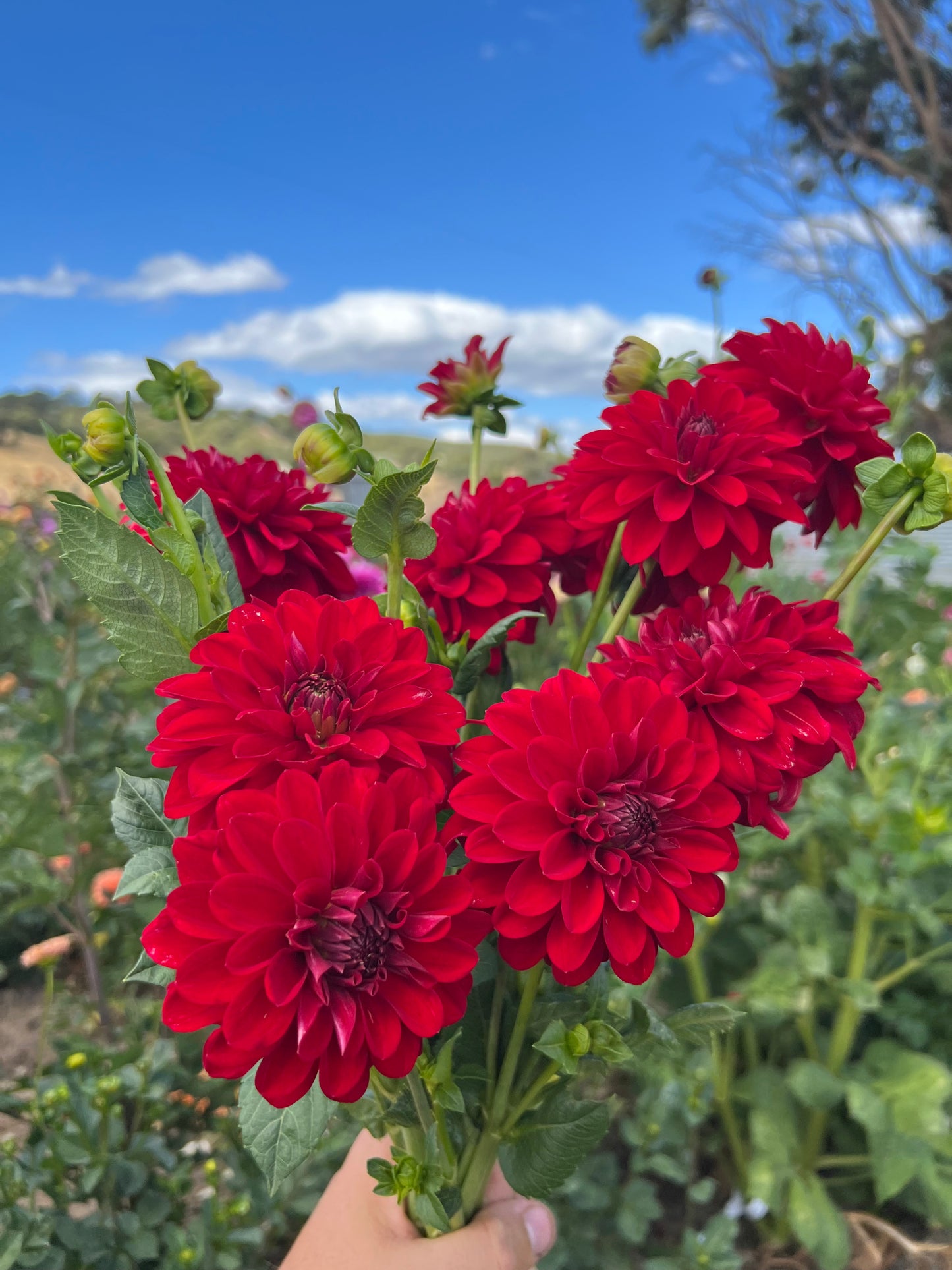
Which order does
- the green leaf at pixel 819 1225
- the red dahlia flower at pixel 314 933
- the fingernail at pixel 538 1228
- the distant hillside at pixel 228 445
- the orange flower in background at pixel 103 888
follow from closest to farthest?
the red dahlia flower at pixel 314 933 → the fingernail at pixel 538 1228 → the distant hillside at pixel 228 445 → the green leaf at pixel 819 1225 → the orange flower in background at pixel 103 888

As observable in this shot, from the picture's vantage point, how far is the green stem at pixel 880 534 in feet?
1.02

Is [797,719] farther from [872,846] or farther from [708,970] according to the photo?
[708,970]

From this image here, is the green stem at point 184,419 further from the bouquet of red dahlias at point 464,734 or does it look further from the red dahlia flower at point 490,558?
the red dahlia flower at point 490,558

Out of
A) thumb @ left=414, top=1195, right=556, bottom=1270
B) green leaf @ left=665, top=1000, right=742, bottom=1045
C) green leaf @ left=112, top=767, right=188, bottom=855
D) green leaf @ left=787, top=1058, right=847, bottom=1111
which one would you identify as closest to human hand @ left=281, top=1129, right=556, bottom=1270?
thumb @ left=414, top=1195, right=556, bottom=1270

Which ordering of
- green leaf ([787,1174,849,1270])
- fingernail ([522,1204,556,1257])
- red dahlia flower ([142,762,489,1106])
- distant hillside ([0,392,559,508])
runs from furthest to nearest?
green leaf ([787,1174,849,1270]) → distant hillside ([0,392,559,508]) → fingernail ([522,1204,556,1257]) → red dahlia flower ([142,762,489,1106])

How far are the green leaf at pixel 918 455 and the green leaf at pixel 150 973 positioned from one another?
33cm

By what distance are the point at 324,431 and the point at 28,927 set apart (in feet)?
4.29

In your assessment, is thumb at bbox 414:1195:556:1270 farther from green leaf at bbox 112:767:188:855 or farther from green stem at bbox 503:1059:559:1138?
green leaf at bbox 112:767:188:855

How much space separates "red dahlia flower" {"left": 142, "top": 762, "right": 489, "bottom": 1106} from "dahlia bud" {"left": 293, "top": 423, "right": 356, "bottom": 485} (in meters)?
0.14

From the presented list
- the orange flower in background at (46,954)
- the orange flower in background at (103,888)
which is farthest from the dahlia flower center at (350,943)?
the orange flower in background at (103,888)

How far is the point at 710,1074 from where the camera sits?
2.79 ft

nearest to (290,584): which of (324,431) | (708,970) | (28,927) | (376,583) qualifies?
(324,431)

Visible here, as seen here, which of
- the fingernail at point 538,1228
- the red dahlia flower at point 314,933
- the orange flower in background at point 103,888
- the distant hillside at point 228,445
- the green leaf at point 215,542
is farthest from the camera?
the orange flower in background at point 103,888

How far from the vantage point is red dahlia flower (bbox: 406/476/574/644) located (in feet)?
1.15
